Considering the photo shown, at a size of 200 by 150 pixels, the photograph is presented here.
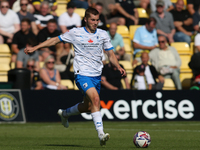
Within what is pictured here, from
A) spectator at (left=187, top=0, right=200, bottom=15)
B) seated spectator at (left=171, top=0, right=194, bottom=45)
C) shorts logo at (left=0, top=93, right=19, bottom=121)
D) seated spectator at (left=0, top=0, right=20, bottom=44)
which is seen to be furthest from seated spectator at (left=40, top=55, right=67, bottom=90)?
spectator at (left=187, top=0, right=200, bottom=15)

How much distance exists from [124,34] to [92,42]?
A: 8.78m

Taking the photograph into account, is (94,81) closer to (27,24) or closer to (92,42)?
(92,42)

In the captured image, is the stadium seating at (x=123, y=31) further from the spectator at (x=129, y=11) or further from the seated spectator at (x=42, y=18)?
the seated spectator at (x=42, y=18)

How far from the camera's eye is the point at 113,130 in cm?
1058

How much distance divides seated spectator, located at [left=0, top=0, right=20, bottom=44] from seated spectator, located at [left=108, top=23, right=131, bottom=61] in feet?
10.1

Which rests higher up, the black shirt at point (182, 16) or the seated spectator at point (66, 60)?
the black shirt at point (182, 16)

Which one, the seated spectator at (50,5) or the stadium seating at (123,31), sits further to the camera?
the stadium seating at (123,31)

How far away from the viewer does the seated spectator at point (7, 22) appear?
14.6 meters

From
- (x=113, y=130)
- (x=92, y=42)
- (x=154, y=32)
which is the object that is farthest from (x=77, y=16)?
(x=92, y=42)

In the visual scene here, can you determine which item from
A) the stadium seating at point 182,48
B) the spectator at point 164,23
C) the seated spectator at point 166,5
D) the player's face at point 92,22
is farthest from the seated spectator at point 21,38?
the player's face at point 92,22

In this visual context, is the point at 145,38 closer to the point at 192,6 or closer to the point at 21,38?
the point at 192,6

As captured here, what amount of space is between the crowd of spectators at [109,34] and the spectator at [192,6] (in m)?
0.49

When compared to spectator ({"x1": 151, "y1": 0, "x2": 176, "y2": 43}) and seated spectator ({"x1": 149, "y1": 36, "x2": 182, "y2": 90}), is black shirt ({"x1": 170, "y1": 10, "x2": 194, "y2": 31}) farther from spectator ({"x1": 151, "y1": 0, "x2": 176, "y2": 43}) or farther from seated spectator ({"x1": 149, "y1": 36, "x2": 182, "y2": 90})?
seated spectator ({"x1": 149, "y1": 36, "x2": 182, "y2": 90})

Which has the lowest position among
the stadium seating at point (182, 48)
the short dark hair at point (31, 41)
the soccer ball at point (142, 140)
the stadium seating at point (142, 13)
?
the soccer ball at point (142, 140)
